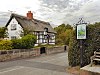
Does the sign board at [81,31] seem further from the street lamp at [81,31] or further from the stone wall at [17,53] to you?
the stone wall at [17,53]

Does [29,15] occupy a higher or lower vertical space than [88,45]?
higher

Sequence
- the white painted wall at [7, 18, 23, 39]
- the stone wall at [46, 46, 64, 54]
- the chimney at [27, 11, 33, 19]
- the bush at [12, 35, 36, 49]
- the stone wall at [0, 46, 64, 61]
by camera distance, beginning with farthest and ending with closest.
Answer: the chimney at [27, 11, 33, 19] < the white painted wall at [7, 18, 23, 39] < the stone wall at [46, 46, 64, 54] < the bush at [12, 35, 36, 49] < the stone wall at [0, 46, 64, 61]

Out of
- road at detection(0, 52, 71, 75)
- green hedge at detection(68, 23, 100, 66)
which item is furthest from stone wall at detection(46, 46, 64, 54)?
green hedge at detection(68, 23, 100, 66)

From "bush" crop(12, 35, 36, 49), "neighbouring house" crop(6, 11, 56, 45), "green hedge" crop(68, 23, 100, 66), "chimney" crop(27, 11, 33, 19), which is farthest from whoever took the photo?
"chimney" crop(27, 11, 33, 19)

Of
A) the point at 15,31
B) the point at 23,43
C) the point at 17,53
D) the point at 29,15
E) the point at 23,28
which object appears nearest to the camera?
the point at 17,53

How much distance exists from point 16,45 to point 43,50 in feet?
22.6

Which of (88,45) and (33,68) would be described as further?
(33,68)

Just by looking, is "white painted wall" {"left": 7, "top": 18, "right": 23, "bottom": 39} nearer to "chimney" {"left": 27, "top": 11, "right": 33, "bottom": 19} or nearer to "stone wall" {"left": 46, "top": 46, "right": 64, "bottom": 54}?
"chimney" {"left": 27, "top": 11, "right": 33, "bottom": 19}

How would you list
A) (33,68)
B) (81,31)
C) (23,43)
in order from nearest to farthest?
(81,31) < (33,68) < (23,43)

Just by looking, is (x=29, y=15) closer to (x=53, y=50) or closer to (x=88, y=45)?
(x=53, y=50)

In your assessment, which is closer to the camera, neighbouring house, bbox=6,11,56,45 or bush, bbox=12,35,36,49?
bush, bbox=12,35,36,49

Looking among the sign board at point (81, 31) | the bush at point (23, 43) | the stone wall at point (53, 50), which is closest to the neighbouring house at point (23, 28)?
the stone wall at point (53, 50)

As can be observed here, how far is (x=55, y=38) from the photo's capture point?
48.7 metres

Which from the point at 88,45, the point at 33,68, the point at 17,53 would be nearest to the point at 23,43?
the point at 17,53
